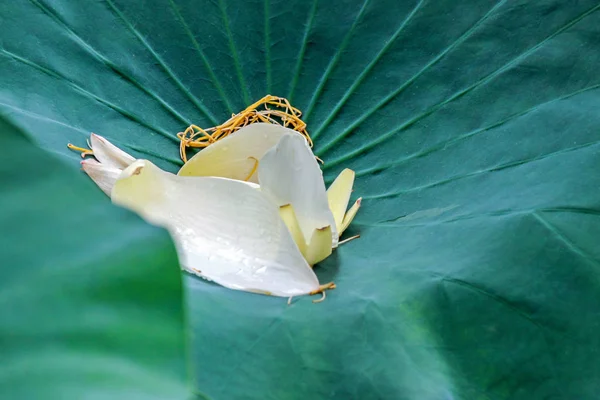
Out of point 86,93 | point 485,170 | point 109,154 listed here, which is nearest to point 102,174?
point 109,154


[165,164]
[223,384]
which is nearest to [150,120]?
[165,164]

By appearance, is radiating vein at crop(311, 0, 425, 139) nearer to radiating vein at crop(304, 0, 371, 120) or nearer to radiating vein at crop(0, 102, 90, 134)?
radiating vein at crop(304, 0, 371, 120)

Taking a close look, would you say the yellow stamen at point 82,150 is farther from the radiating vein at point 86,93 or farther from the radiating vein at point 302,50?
the radiating vein at point 302,50

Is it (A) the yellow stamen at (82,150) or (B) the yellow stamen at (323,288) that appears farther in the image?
(A) the yellow stamen at (82,150)

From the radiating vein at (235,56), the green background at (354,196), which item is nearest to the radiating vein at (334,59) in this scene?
the green background at (354,196)

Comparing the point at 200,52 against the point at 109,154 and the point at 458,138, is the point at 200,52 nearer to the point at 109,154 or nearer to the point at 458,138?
the point at 109,154

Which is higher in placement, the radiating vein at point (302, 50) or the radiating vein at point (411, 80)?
the radiating vein at point (302, 50)

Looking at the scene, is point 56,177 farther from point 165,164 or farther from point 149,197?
point 165,164
